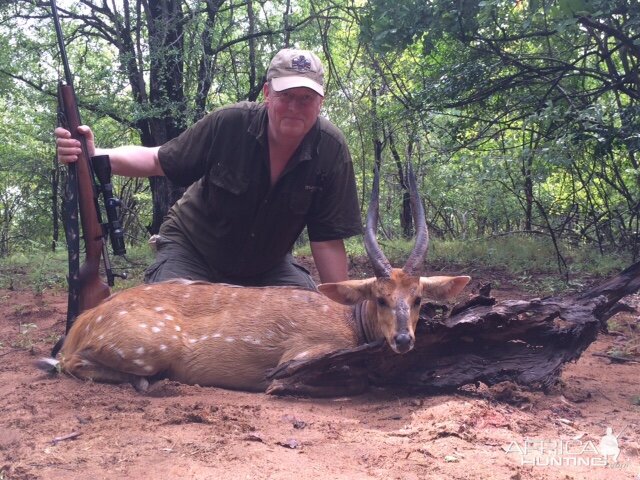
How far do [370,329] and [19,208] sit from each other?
2061cm

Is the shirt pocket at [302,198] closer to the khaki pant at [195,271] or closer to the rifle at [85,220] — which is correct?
the khaki pant at [195,271]

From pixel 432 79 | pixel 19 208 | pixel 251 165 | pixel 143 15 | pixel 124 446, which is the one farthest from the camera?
pixel 19 208

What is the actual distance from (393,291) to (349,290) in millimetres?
390

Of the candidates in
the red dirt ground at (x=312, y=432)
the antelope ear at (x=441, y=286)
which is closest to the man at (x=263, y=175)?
the antelope ear at (x=441, y=286)

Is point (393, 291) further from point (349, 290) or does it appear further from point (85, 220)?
point (85, 220)

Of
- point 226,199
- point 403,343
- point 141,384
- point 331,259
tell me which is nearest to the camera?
point 403,343

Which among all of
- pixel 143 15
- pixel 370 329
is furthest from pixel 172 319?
pixel 143 15

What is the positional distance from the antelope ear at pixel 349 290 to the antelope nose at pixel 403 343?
2.17 ft

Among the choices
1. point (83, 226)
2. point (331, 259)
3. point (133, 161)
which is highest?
point (133, 161)

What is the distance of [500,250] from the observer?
9.55 meters

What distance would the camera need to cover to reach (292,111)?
15.8ft

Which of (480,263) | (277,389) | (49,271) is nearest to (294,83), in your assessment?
(277,389)

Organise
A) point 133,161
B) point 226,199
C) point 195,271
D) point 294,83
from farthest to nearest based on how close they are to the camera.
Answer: point 195,271
point 226,199
point 133,161
point 294,83

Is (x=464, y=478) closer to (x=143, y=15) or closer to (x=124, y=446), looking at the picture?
(x=124, y=446)
